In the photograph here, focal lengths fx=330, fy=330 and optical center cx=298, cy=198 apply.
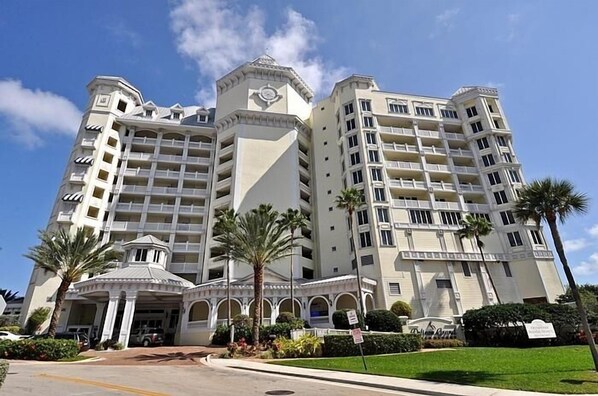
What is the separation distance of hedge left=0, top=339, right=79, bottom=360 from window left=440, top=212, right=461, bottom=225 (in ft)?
144

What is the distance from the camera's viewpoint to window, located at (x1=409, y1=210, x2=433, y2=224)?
44.9 metres

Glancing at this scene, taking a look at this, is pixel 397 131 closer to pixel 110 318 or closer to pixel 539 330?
pixel 539 330

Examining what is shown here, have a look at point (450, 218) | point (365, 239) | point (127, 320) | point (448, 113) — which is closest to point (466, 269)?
point (450, 218)

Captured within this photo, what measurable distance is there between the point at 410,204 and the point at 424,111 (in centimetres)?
1815

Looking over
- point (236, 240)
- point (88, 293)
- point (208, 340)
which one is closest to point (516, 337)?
point (236, 240)

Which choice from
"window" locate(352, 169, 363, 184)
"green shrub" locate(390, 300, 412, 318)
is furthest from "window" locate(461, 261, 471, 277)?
"window" locate(352, 169, 363, 184)

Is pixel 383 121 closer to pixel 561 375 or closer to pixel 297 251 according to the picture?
pixel 297 251

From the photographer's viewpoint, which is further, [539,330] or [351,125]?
[351,125]

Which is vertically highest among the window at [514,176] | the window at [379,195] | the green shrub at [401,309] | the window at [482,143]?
the window at [482,143]

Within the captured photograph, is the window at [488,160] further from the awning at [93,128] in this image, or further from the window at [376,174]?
the awning at [93,128]

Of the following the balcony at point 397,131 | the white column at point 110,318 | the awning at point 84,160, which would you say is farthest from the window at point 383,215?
the awning at point 84,160

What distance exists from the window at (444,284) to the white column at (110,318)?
1443 inches

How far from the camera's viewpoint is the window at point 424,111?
54.2 meters

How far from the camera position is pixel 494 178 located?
158ft
